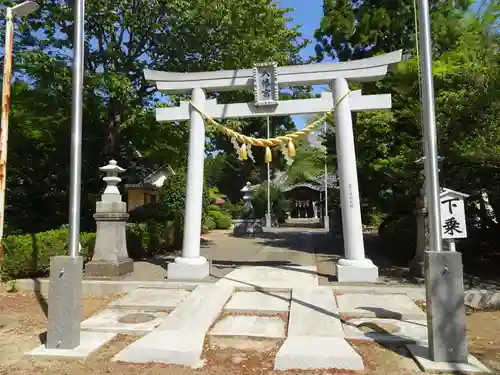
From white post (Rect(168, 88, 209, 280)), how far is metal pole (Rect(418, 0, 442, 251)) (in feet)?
17.6

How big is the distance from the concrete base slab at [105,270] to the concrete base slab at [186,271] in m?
1.12

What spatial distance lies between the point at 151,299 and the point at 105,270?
218 centimetres

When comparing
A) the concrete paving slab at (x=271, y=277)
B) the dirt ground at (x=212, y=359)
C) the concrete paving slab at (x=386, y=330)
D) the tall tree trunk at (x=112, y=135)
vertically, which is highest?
the tall tree trunk at (x=112, y=135)

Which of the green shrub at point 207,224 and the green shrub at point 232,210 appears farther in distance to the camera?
the green shrub at point 232,210

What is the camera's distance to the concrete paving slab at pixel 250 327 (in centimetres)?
572

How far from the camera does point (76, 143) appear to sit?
215 inches

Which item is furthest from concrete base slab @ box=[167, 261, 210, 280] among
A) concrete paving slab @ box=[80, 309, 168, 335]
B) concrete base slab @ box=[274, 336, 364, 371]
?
concrete base slab @ box=[274, 336, 364, 371]

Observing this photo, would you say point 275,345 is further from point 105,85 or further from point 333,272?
point 105,85

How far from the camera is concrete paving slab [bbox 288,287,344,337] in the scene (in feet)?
18.5

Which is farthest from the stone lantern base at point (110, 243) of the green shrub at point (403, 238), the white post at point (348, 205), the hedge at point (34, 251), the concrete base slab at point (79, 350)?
the green shrub at point (403, 238)

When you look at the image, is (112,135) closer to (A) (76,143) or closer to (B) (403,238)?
(A) (76,143)

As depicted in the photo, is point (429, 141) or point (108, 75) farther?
point (108, 75)

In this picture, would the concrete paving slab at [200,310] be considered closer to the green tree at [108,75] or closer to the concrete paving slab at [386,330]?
the concrete paving slab at [386,330]

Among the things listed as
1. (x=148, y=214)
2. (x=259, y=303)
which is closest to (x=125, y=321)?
(x=259, y=303)
